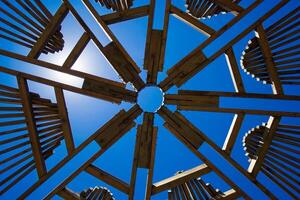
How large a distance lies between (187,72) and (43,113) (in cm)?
319

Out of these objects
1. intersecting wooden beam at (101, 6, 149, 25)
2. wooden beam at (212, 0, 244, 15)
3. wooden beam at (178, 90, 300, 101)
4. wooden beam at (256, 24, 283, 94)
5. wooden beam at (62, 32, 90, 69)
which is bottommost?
wooden beam at (178, 90, 300, 101)

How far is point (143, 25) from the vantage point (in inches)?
409

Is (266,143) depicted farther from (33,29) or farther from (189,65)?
(33,29)

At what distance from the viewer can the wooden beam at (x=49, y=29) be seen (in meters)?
6.72

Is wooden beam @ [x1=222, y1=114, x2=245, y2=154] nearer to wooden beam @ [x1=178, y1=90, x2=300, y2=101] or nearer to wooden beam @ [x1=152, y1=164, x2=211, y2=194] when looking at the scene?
wooden beam @ [x1=178, y1=90, x2=300, y2=101]

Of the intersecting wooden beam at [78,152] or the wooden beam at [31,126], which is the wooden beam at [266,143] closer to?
the intersecting wooden beam at [78,152]

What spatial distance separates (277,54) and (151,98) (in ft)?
9.32

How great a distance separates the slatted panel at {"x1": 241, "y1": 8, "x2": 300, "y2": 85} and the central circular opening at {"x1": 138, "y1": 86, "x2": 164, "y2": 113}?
1.94 metres

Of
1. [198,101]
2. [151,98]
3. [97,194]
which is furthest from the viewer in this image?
[151,98]

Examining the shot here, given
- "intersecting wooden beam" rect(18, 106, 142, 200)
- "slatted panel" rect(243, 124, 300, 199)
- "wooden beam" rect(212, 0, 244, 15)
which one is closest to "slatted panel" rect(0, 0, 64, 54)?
"intersecting wooden beam" rect(18, 106, 142, 200)

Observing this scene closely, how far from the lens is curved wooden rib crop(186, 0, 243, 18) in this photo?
679cm

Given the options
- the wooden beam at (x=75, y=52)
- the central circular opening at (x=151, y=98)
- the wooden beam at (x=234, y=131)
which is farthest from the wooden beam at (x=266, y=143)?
the wooden beam at (x=75, y=52)

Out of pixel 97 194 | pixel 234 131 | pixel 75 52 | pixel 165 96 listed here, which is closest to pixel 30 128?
pixel 75 52

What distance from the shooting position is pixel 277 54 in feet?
22.4
